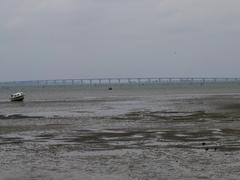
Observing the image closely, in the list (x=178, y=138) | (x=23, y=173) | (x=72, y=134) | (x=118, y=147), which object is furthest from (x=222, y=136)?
(x=23, y=173)

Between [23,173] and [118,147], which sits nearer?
[23,173]

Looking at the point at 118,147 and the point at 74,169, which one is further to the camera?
the point at 118,147

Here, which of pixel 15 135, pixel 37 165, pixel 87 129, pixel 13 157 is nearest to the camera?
pixel 37 165

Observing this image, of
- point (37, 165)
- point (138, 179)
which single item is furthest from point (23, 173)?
point (138, 179)

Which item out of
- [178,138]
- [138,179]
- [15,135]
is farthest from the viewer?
[15,135]

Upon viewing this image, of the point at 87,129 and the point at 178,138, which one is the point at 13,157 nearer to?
the point at 178,138

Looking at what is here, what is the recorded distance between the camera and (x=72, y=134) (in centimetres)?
3025

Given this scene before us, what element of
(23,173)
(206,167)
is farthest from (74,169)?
(206,167)

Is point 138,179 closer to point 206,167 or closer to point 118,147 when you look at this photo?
point 206,167

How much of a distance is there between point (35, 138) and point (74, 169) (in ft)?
35.7

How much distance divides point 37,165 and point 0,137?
444 inches

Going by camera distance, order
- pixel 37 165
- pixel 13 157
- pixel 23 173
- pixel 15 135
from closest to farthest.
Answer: pixel 23 173 < pixel 37 165 < pixel 13 157 < pixel 15 135

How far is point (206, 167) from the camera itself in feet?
57.5

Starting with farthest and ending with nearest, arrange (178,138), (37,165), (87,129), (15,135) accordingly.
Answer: (87,129), (15,135), (178,138), (37,165)
